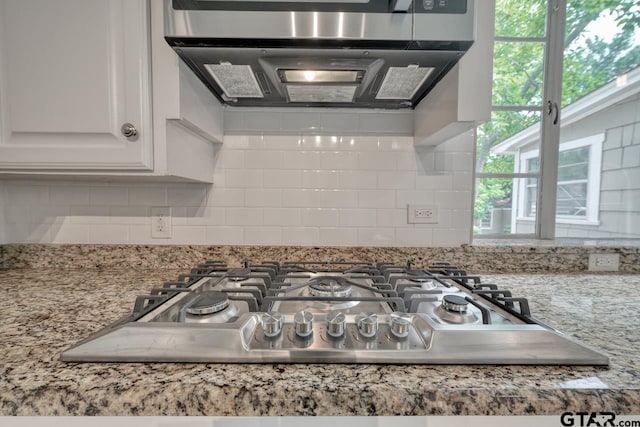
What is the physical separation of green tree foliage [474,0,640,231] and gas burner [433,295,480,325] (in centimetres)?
82

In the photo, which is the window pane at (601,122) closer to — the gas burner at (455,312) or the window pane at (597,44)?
the window pane at (597,44)

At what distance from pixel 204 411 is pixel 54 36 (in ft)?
3.43

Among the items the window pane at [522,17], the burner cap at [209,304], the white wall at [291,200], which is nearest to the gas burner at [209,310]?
the burner cap at [209,304]

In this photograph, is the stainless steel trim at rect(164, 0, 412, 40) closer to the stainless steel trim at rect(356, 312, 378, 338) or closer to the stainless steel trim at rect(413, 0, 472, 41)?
the stainless steel trim at rect(413, 0, 472, 41)

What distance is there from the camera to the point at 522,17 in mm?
1332

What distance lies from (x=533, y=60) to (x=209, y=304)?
1666 mm

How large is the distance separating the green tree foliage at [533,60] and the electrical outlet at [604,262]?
0.40 metres

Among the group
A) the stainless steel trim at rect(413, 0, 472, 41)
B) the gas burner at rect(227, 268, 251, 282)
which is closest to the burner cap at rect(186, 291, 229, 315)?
the gas burner at rect(227, 268, 251, 282)

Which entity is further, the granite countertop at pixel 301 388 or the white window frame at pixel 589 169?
the white window frame at pixel 589 169

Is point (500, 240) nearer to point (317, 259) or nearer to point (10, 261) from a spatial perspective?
point (317, 259)

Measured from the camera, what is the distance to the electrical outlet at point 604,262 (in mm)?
1164

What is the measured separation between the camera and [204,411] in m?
0.45

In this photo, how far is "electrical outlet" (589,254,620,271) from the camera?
116 centimetres

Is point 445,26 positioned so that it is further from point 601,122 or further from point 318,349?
point 601,122
